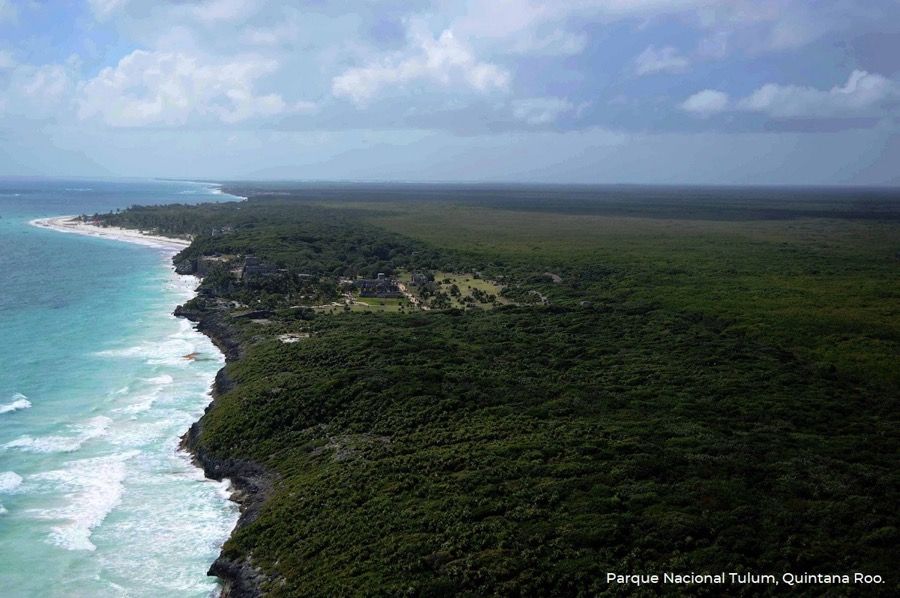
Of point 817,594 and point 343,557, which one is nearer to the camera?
point 817,594

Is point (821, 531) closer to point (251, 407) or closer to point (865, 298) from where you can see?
point (251, 407)

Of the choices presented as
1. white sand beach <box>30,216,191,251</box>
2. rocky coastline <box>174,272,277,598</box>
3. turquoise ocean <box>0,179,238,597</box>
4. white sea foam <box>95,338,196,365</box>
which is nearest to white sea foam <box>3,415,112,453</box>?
turquoise ocean <box>0,179,238,597</box>

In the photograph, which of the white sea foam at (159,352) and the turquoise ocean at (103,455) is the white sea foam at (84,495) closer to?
the turquoise ocean at (103,455)

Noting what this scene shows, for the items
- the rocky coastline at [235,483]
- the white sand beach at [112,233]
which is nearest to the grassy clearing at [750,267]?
the rocky coastline at [235,483]

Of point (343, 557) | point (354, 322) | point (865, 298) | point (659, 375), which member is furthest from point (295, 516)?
point (865, 298)

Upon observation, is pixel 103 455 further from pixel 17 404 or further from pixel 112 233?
pixel 112 233

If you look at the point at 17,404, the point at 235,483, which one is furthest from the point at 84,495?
the point at 17,404
